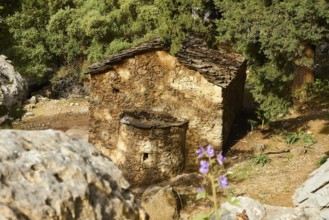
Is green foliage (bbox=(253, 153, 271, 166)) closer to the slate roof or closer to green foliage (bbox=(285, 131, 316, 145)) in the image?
green foliage (bbox=(285, 131, 316, 145))

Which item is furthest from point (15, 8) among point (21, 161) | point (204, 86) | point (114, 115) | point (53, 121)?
point (21, 161)

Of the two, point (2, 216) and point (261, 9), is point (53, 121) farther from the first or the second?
point (2, 216)

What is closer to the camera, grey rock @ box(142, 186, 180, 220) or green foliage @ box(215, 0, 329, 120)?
grey rock @ box(142, 186, 180, 220)

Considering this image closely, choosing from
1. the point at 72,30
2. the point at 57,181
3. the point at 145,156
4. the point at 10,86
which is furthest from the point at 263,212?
the point at 72,30

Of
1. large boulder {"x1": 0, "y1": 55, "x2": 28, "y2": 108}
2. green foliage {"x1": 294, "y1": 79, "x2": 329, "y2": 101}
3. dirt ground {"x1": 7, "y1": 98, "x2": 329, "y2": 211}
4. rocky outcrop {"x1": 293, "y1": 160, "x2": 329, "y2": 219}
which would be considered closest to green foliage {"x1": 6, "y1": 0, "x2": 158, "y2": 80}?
large boulder {"x1": 0, "y1": 55, "x2": 28, "y2": 108}

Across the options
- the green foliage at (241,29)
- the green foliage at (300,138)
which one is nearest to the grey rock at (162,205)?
the green foliage at (241,29)

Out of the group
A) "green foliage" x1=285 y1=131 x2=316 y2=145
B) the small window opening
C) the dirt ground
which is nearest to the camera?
the dirt ground

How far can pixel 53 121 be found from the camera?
84.6 feet

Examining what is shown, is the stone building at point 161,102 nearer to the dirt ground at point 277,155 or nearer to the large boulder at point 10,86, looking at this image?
the dirt ground at point 277,155

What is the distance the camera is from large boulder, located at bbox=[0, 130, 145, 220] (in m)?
2.67

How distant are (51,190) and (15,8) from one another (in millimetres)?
38475

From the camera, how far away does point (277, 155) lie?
626 inches

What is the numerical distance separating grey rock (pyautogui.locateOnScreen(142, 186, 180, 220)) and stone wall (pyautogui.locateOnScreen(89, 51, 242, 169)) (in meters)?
3.91

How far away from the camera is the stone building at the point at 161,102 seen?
50.6 ft
